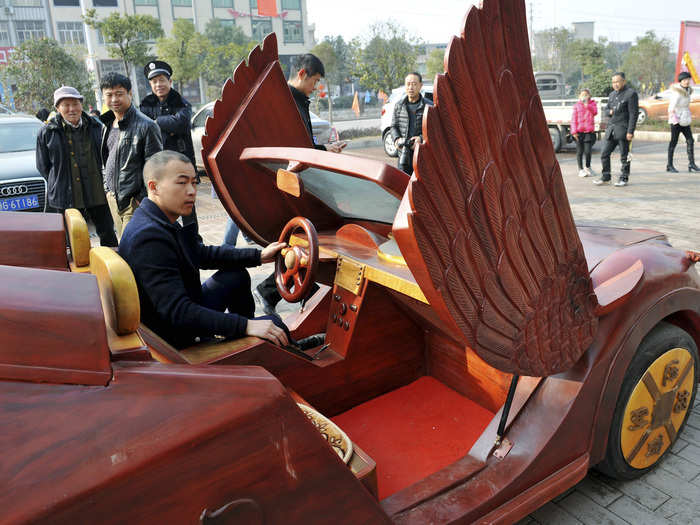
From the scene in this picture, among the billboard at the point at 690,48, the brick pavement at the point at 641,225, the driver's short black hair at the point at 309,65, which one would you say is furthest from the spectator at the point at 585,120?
the billboard at the point at 690,48

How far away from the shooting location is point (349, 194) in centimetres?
250

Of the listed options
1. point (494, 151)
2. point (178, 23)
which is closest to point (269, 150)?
point (494, 151)

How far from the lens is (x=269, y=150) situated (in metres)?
2.36

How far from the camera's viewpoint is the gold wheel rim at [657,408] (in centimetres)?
204

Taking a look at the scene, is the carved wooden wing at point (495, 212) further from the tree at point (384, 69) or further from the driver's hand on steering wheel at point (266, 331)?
the tree at point (384, 69)

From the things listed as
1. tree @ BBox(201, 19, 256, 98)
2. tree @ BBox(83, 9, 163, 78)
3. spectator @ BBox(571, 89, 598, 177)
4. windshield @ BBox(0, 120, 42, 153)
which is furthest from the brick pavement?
tree @ BBox(201, 19, 256, 98)

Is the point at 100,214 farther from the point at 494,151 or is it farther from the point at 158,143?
the point at 494,151

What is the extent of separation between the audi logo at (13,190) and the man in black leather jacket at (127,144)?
10.5 feet

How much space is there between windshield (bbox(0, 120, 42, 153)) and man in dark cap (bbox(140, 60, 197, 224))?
362cm

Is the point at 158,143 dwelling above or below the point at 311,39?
below

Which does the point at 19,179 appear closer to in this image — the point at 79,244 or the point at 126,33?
the point at 79,244

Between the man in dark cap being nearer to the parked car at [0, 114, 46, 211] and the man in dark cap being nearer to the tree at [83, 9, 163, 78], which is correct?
the parked car at [0, 114, 46, 211]

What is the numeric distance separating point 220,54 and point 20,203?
122ft

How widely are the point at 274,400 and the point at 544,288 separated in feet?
2.81
